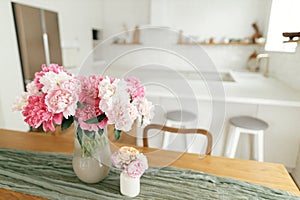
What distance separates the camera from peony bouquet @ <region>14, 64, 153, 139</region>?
62cm

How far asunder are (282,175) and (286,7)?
150 centimetres

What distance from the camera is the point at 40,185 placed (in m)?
0.83

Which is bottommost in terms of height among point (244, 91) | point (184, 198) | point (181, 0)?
point (184, 198)

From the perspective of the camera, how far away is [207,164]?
3.32 feet

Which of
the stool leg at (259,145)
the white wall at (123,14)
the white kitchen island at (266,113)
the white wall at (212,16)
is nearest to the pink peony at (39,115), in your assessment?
the white kitchen island at (266,113)

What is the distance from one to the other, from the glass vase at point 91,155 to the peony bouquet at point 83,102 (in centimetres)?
6

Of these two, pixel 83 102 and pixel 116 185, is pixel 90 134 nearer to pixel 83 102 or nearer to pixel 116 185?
pixel 83 102

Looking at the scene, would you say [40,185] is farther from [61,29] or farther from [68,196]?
[61,29]

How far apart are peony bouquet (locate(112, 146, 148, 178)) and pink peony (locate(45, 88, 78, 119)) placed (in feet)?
0.82

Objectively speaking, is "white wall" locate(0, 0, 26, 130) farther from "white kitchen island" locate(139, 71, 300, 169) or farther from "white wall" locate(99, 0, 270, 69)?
"white wall" locate(99, 0, 270, 69)

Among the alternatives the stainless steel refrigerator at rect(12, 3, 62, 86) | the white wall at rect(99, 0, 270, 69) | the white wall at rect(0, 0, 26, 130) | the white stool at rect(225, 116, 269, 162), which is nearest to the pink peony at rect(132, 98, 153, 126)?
the white stool at rect(225, 116, 269, 162)

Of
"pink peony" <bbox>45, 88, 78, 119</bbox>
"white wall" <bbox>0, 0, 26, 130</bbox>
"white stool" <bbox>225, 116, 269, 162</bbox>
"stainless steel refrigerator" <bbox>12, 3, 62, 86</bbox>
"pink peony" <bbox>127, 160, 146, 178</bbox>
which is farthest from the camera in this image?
"stainless steel refrigerator" <bbox>12, 3, 62, 86</bbox>

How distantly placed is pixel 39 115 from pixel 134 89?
31 centimetres

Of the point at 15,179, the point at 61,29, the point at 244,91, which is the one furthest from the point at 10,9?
the point at 244,91
